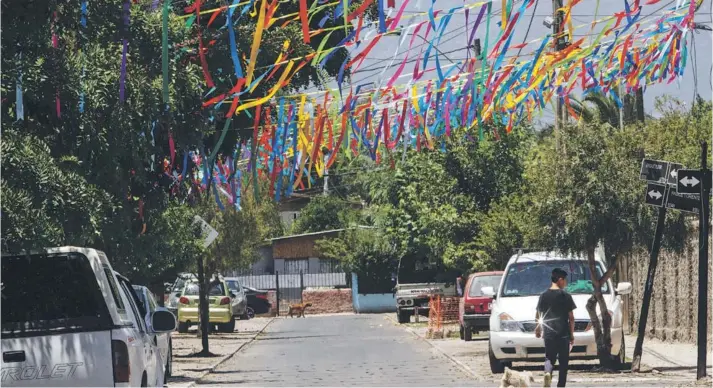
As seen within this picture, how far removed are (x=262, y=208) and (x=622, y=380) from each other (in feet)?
66.1

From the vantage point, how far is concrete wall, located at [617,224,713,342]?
23.9m

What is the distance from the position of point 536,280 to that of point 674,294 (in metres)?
5.97

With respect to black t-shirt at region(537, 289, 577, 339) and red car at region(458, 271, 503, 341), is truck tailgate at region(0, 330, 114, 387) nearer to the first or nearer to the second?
black t-shirt at region(537, 289, 577, 339)

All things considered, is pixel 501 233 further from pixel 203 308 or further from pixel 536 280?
pixel 536 280

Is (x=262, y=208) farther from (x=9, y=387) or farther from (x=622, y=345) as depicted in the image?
(x=9, y=387)

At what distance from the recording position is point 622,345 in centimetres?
1947

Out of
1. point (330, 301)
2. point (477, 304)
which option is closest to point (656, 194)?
point (477, 304)

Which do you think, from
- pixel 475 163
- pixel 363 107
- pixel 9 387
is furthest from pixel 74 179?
pixel 475 163

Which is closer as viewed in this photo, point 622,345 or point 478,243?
point 622,345

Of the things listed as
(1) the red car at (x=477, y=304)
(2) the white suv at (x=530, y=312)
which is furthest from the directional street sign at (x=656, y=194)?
(1) the red car at (x=477, y=304)

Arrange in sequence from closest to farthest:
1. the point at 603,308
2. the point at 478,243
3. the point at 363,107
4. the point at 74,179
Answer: the point at 74,179
the point at 363,107
the point at 603,308
the point at 478,243

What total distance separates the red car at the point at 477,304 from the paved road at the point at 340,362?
3.67 feet

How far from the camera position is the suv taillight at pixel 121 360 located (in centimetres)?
925

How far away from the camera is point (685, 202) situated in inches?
672
